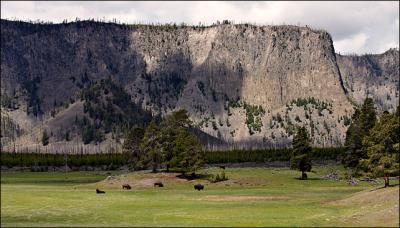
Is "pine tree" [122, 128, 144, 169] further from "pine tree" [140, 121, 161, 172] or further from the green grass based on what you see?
the green grass

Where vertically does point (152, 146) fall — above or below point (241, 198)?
above

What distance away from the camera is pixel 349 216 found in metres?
52.7

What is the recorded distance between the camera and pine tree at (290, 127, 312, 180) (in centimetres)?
12019

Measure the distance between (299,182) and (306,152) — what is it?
1350 centimetres

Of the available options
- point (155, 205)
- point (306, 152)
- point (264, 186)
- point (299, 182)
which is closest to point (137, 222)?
point (155, 205)

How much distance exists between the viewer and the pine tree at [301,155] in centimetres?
12019

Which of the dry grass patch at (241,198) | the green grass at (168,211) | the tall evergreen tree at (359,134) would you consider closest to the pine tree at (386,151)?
the green grass at (168,211)

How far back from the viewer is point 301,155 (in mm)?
121062

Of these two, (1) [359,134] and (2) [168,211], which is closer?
(2) [168,211]

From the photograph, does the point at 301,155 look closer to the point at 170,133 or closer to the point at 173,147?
the point at 173,147

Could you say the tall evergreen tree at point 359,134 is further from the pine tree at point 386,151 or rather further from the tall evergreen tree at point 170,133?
the pine tree at point 386,151

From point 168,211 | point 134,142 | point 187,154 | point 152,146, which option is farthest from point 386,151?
point 134,142

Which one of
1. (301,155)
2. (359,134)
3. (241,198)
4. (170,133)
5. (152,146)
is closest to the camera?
(241,198)

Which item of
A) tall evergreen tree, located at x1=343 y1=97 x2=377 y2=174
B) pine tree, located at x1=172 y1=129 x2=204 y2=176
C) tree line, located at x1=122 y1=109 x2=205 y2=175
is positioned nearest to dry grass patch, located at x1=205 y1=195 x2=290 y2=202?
pine tree, located at x1=172 y1=129 x2=204 y2=176
